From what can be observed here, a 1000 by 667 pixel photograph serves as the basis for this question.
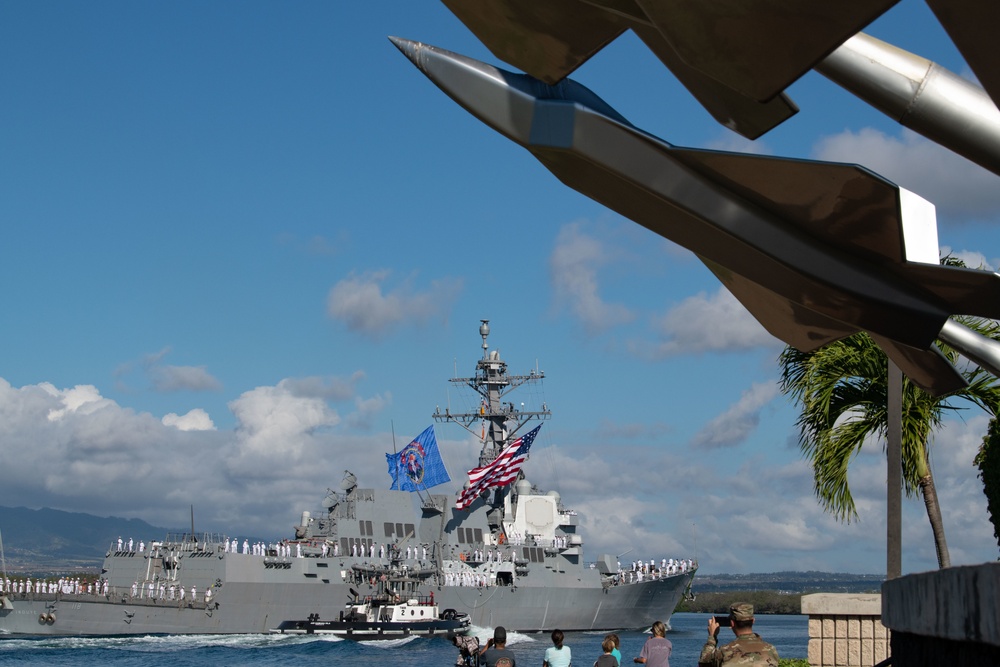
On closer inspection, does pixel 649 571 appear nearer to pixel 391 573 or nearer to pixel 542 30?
pixel 391 573

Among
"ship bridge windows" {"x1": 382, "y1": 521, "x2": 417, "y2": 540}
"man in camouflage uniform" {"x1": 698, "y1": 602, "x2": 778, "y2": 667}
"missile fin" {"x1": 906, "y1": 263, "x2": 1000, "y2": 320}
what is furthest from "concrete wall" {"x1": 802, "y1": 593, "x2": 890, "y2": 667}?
"ship bridge windows" {"x1": 382, "y1": 521, "x2": 417, "y2": 540}

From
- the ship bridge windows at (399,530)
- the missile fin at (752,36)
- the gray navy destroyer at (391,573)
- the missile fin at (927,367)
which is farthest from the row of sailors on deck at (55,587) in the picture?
the missile fin at (752,36)

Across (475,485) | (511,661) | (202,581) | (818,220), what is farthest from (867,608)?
(202,581)

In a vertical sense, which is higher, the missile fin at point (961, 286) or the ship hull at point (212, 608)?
the missile fin at point (961, 286)

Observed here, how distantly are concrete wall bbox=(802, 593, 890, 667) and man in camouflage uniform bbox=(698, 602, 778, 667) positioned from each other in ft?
13.9

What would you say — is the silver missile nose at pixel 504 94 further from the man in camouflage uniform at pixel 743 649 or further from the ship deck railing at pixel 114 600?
the ship deck railing at pixel 114 600

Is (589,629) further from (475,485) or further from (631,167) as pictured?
(631,167)

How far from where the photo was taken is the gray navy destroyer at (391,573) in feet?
143

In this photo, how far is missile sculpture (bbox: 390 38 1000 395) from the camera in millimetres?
7215

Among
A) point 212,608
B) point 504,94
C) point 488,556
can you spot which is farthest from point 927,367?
point 488,556

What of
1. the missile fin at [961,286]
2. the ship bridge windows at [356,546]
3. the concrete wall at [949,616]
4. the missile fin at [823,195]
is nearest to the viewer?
the concrete wall at [949,616]

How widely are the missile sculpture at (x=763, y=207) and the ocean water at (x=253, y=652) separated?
27404 millimetres

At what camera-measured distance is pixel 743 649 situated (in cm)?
679

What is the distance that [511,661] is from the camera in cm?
1070
